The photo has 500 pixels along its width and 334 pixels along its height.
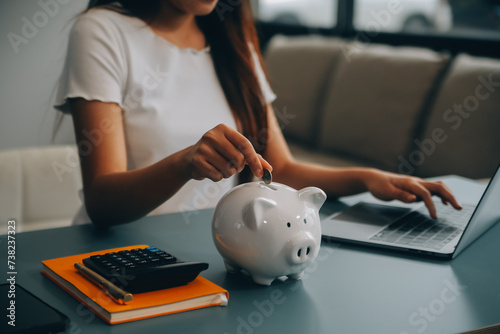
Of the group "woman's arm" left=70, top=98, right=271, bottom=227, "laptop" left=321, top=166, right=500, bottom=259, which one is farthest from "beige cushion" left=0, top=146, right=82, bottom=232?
"laptop" left=321, top=166, right=500, bottom=259

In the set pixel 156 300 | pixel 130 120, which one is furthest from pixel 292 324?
pixel 130 120

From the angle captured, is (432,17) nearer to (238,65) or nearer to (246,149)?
(238,65)

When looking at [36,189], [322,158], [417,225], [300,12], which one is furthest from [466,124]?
[300,12]

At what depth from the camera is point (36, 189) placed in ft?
8.25

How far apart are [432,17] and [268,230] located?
9.70 feet

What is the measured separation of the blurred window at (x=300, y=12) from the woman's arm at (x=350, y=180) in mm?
2147

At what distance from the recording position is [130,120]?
1.29m

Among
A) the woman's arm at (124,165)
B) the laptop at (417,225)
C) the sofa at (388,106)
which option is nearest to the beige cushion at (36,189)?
the sofa at (388,106)

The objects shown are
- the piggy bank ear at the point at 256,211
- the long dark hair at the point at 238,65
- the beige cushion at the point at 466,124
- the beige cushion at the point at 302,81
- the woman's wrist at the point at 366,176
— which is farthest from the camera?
the beige cushion at the point at 302,81

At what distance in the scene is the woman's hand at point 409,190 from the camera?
1096 millimetres

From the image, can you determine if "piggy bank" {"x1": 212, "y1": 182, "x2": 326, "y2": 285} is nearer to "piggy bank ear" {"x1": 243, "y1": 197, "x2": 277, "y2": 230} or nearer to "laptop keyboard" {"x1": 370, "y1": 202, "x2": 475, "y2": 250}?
"piggy bank ear" {"x1": 243, "y1": 197, "x2": 277, "y2": 230}

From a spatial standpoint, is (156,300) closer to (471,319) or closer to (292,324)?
(292,324)

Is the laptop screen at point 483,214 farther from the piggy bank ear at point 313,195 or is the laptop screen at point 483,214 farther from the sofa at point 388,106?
the sofa at point 388,106

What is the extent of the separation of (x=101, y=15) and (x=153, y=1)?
0.44 feet
